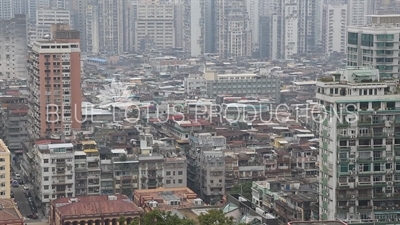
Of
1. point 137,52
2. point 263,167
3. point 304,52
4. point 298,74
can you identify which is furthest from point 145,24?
point 263,167

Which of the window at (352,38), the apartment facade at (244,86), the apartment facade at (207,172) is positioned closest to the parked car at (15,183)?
the apartment facade at (207,172)

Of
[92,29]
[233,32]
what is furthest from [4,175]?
[92,29]

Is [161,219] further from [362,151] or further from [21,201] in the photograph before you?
[21,201]

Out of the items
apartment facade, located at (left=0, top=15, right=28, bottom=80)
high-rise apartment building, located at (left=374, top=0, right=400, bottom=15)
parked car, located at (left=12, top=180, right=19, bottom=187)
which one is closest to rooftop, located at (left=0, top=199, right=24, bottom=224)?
parked car, located at (left=12, top=180, right=19, bottom=187)

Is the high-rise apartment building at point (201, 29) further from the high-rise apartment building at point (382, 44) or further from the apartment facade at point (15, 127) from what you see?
the high-rise apartment building at point (382, 44)

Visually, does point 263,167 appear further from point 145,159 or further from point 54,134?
point 54,134

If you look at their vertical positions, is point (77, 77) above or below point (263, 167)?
above
